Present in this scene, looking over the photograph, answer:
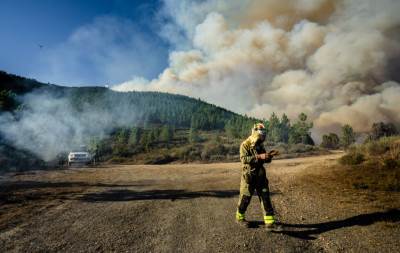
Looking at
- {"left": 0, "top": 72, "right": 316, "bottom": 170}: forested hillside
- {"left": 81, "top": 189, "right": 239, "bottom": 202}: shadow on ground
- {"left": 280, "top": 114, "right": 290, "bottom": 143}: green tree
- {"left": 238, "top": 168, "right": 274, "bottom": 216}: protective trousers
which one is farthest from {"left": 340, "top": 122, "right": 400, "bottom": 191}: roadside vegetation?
{"left": 280, "top": 114, "right": 290, "bottom": 143}: green tree

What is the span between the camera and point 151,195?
1147 centimetres

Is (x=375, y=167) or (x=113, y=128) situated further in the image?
(x=113, y=128)

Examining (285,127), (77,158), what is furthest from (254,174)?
(285,127)

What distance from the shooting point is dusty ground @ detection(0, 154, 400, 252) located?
6152mm

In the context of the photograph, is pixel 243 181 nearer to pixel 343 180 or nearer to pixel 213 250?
pixel 213 250

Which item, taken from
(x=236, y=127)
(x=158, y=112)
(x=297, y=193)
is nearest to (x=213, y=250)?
(x=297, y=193)

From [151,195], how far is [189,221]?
3.90 meters

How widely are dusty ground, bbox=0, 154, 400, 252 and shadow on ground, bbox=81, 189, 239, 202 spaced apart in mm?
34

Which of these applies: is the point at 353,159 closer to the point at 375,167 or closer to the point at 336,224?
the point at 375,167

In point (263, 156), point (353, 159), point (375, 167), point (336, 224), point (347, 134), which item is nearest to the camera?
point (263, 156)

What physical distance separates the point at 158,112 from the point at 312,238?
161 m

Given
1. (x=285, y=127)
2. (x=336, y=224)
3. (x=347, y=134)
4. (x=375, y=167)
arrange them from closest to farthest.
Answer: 1. (x=336, y=224)
2. (x=375, y=167)
3. (x=347, y=134)
4. (x=285, y=127)

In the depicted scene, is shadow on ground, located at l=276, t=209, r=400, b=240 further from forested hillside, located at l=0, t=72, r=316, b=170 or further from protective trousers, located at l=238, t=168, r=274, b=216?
forested hillside, located at l=0, t=72, r=316, b=170

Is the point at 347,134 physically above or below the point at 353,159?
above
